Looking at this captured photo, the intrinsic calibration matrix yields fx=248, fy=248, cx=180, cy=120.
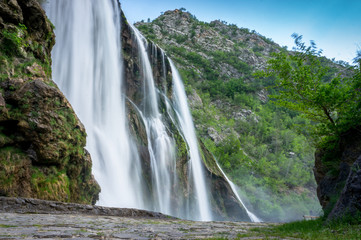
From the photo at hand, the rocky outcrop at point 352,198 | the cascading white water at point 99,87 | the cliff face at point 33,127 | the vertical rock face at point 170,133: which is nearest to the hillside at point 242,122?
the rocky outcrop at point 352,198

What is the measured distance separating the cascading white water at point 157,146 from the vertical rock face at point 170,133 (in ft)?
1.91

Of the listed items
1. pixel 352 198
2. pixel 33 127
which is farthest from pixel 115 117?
pixel 352 198

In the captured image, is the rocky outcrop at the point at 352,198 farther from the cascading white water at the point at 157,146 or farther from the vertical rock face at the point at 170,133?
the vertical rock face at the point at 170,133

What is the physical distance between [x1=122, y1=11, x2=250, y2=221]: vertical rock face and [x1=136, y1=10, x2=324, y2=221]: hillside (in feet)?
22.0

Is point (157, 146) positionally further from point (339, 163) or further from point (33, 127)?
point (339, 163)

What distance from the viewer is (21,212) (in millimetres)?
6012

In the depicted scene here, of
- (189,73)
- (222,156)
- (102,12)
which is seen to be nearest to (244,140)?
(222,156)

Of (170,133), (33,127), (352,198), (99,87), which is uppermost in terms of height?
(99,87)

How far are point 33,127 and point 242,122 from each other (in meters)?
42.8

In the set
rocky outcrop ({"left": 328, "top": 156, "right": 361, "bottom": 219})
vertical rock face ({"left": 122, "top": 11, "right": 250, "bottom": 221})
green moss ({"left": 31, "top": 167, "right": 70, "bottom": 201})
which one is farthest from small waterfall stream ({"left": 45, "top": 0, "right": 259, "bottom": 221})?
rocky outcrop ({"left": 328, "top": 156, "right": 361, "bottom": 219})

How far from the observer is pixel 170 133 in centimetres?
2147

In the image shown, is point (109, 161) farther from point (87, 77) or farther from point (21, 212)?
point (21, 212)

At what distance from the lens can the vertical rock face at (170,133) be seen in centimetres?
1883

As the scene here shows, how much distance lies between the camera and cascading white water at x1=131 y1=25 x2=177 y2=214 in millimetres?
17594
